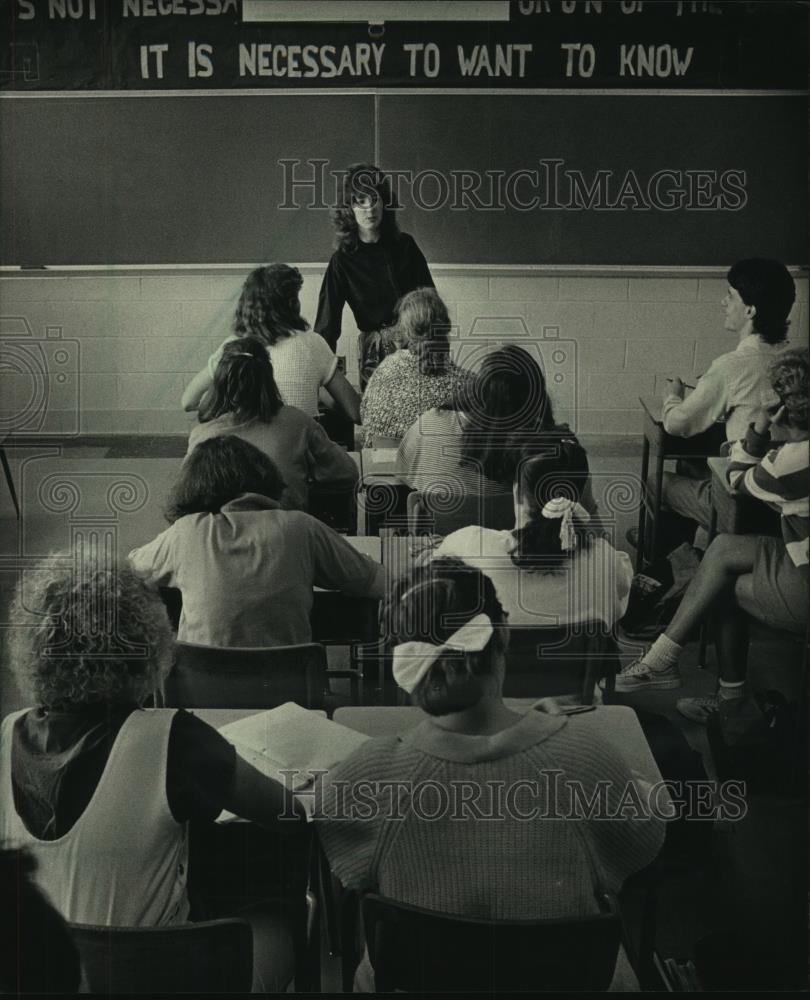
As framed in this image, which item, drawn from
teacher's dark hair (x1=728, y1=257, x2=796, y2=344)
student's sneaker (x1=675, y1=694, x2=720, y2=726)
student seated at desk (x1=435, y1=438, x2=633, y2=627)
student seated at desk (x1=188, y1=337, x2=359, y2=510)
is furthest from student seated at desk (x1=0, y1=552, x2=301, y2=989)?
teacher's dark hair (x1=728, y1=257, x2=796, y2=344)

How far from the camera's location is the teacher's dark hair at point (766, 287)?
2949 millimetres

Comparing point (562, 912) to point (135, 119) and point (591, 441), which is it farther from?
point (135, 119)

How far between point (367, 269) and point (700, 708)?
144cm

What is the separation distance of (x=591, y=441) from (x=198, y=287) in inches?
41.0

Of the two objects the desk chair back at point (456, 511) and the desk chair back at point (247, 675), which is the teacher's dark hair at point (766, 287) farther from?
the desk chair back at point (247, 675)

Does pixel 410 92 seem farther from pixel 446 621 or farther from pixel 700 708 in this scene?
pixel 700 708

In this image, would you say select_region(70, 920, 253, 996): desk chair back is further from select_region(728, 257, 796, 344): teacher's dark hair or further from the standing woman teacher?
select_region(728, 257, 796, 344): teacher's dark hair

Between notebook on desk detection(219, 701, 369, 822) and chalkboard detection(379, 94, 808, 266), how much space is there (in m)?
1.17

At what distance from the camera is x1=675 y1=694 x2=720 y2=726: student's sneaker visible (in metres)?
3.17

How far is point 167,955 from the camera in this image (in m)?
2.26

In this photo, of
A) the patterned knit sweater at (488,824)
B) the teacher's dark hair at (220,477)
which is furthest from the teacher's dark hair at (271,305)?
the patterned knit sweater at (488,824)

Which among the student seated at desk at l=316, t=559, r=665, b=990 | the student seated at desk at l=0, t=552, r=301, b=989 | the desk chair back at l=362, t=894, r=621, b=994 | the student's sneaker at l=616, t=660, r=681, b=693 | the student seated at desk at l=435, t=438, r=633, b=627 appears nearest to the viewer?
the desk chair back at l=362, t=894, r=621, b=994

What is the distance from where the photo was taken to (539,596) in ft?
9.73

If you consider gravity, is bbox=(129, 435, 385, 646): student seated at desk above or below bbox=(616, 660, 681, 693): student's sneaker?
above
